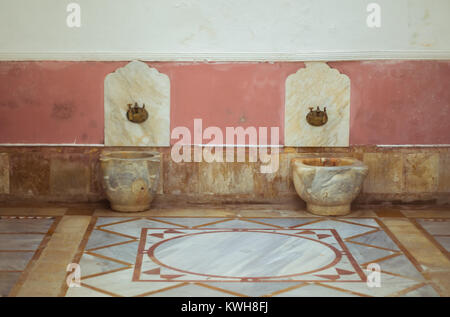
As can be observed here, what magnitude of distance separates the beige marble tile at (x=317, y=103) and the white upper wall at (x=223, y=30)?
0.15 metres

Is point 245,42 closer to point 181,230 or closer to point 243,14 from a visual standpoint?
point 243,14

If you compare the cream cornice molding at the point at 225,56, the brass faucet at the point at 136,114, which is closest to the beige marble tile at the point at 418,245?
the cream cornice molding at the point at 225,56

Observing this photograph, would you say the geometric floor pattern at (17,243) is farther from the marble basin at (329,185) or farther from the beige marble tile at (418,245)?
the beige marble tile at (418,245)

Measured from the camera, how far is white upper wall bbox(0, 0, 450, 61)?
17.1ft

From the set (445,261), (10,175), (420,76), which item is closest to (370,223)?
(445,261)

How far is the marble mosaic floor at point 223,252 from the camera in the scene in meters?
3.41

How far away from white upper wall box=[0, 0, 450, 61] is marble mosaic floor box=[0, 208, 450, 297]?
4.23ft

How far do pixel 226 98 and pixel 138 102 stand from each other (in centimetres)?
72

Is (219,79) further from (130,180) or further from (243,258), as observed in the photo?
(243,258)

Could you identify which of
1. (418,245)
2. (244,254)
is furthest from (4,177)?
(418,245)

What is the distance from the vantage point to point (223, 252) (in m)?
4.05

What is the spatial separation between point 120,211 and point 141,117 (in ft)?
2.57

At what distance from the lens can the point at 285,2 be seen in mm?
5246

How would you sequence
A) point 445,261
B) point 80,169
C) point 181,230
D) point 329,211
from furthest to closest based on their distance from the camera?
point 80,169, point 329,211, point 181,230, point 445,261
